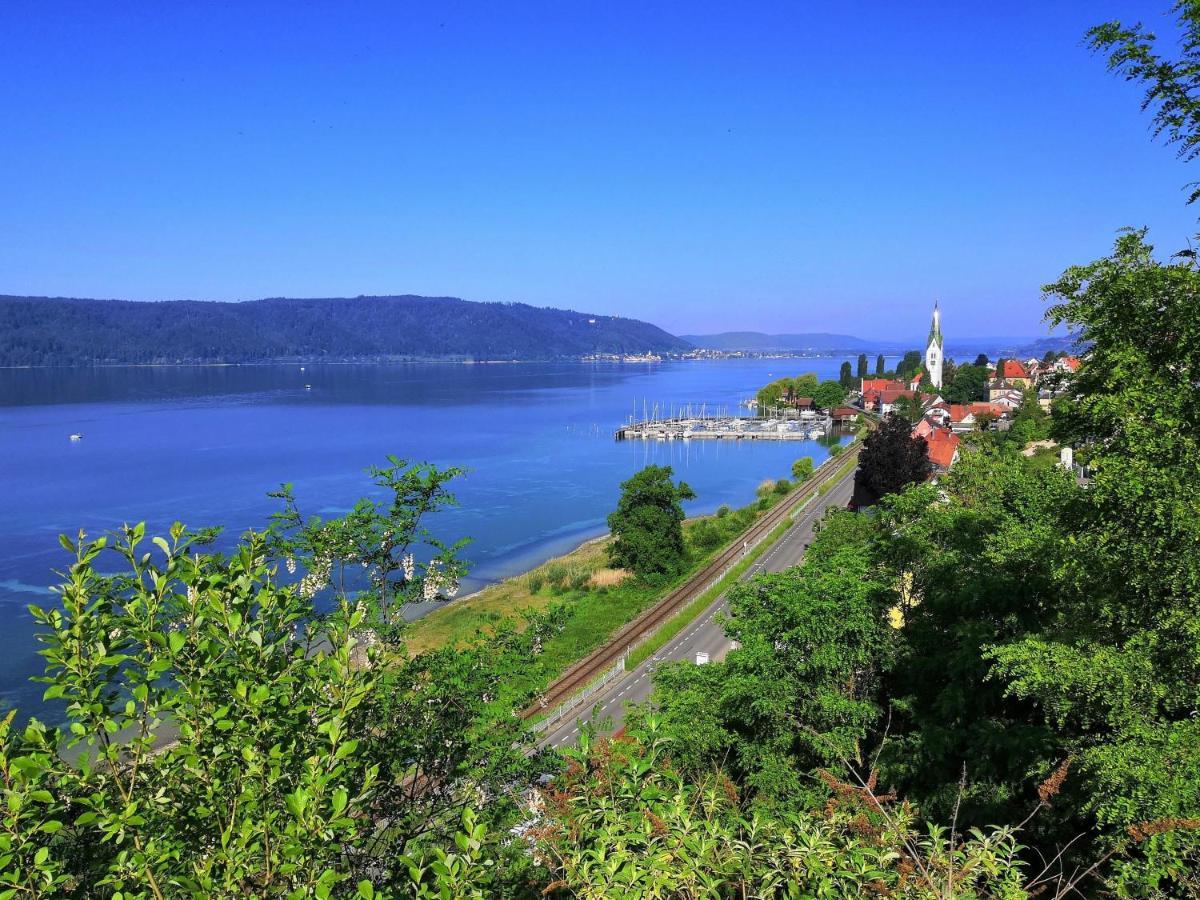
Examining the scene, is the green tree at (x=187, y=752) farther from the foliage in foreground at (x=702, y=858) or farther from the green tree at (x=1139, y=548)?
the green tree at (x=1139, y=548)

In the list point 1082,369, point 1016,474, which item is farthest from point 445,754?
point 1016,474

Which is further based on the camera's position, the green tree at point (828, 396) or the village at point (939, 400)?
the green tree at point (828, 396)

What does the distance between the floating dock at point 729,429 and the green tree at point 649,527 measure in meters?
41.1

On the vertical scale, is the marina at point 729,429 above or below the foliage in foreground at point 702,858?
below

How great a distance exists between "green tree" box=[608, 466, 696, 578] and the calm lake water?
4.84 m

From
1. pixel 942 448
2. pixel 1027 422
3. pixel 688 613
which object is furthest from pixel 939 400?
pixel 688 613

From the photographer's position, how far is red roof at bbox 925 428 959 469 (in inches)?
1319

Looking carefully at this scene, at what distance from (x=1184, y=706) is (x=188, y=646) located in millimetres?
5841

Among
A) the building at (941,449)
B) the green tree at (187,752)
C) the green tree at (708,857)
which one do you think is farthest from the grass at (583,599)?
the green tree at (187,752)

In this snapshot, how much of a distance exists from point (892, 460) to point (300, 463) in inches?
1495

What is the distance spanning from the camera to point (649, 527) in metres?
28.5

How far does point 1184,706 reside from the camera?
16.5 feet

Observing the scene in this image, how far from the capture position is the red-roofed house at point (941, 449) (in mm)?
33156

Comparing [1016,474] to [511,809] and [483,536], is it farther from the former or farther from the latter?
[483,536]
